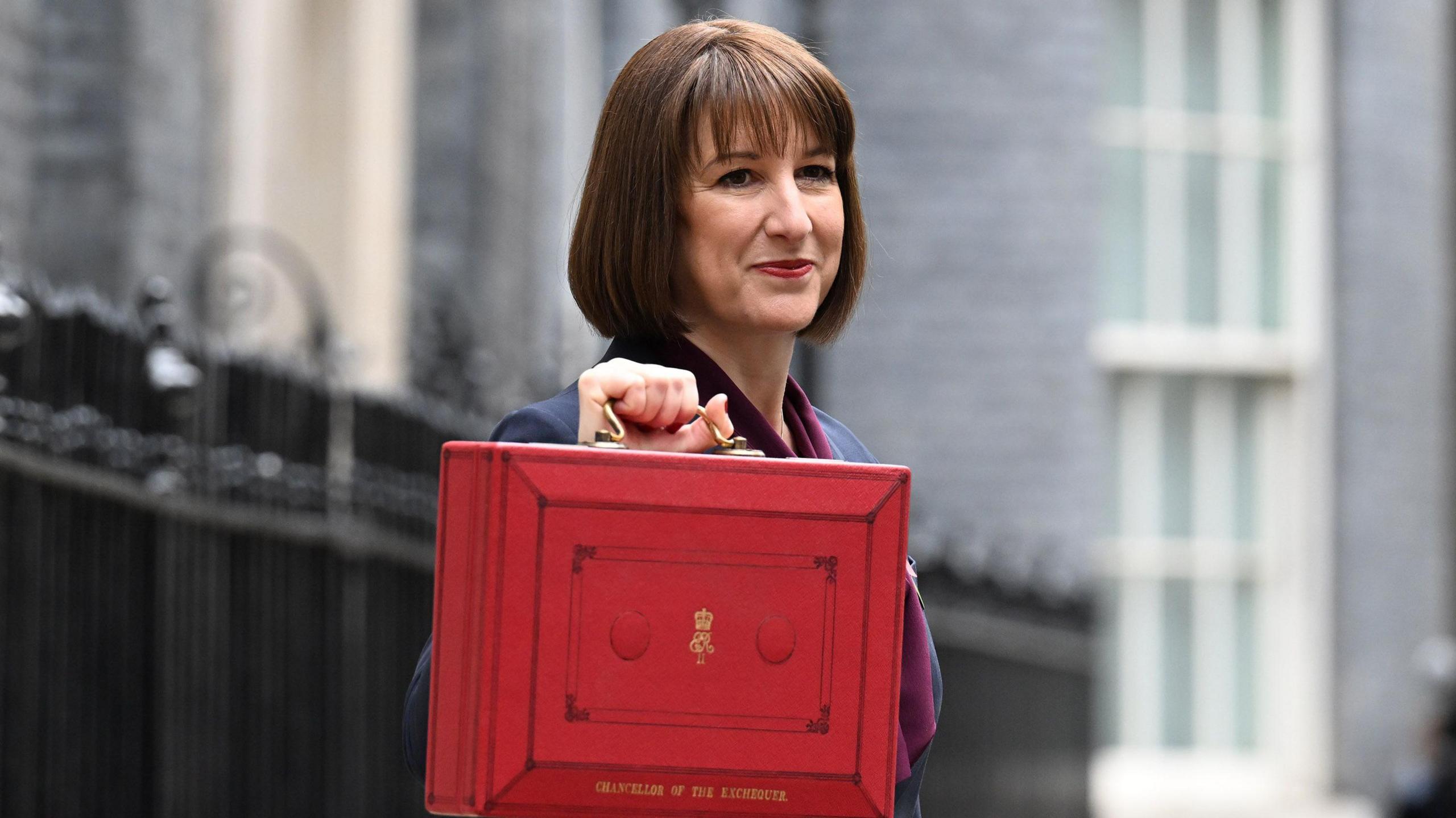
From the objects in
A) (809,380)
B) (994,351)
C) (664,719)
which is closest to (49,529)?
(664,719)

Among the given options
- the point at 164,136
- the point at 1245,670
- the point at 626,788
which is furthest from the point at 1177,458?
the point at 626,788

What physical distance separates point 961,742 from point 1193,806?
4.48 m

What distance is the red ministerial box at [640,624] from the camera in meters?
1.77

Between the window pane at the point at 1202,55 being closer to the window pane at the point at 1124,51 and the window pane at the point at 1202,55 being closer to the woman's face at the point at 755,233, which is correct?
the window pane at the point at 1124,51

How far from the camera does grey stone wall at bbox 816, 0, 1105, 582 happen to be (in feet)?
43.5

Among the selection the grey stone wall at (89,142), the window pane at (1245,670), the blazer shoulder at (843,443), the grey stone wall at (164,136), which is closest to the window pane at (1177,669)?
the window pane at (1245,670)

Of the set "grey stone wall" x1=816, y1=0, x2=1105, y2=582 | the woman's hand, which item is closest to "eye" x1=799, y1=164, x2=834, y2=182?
the woman's hand

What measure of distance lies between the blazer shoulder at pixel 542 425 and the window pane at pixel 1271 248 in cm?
1265

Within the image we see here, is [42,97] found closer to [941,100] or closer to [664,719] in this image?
[664,719]

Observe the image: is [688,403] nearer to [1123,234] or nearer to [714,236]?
[714,236]

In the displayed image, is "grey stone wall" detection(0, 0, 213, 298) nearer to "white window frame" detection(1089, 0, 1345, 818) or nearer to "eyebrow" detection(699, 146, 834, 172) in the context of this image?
"eyebrow" detection(699, 146, 834, 172)

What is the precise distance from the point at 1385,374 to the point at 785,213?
1303cm

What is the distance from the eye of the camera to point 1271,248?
14.1 meters

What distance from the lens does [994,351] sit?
13359 mm
